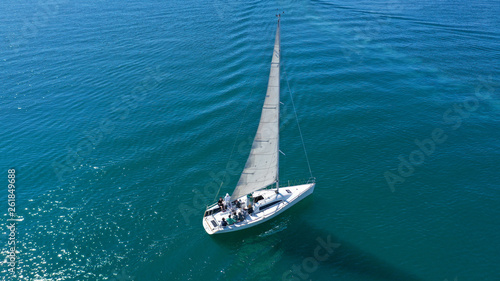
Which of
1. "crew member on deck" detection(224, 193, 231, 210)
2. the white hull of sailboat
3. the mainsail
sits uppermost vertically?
the mainsail

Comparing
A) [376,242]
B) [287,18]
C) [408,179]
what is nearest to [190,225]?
[376,242]

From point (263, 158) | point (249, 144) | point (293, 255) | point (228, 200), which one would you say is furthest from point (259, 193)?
point (249, 144)

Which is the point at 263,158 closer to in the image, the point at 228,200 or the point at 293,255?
the point at 228,200

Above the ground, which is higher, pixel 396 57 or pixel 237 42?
pixel 237 42

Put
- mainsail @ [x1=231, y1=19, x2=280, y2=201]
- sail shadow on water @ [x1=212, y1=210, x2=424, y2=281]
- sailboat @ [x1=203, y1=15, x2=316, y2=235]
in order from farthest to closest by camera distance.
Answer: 1. sailboat @ [x1=203, y1=15, x2=316, y2=235]
2. mainsail @ [x1=231, y1=19, x2=280, y2=201]
3. sail shadow on water @ [x1=212, y1=210, x2=424, y2=281]

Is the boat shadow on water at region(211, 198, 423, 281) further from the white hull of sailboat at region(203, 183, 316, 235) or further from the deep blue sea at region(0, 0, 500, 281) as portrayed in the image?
the white hull of sailboat at region(203, 183, 316, 235)

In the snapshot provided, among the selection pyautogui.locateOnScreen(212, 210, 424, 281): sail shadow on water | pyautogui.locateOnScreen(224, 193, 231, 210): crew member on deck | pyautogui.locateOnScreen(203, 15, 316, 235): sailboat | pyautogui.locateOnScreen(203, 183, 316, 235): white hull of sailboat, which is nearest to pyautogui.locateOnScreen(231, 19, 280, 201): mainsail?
pyautogui.locateOnScreen(203, 15, 316, 235): sailboat

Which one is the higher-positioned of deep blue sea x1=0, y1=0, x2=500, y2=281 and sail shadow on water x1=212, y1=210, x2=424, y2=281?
deep blue sea x1=0, y1=0, x2=500, y2=281

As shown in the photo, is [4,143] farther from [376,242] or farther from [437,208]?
[437,208]
